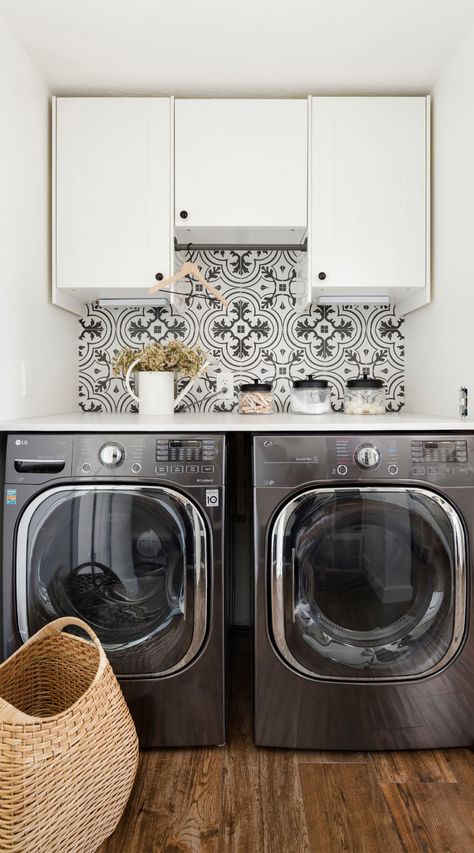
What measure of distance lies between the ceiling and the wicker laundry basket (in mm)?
1865

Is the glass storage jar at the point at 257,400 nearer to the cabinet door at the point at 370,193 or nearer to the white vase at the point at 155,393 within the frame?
the white vase at the point at 155,393

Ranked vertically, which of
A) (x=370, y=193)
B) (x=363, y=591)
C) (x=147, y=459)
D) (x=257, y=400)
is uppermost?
(x=370, y=193)

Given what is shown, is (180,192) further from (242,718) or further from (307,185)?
(242,718)

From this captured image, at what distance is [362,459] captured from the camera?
1.61 metres

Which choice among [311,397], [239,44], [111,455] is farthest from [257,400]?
[239,44]

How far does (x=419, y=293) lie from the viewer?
7.06 feet

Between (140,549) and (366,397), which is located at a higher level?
(366,397)

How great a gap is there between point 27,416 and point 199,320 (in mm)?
886

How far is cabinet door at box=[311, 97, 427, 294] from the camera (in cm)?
206

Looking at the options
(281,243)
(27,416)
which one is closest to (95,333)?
(27,416)

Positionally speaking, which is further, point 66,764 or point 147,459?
point 147,459

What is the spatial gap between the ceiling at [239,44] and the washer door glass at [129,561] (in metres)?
1.49

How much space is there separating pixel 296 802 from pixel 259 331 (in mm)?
1751

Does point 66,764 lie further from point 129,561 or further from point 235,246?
point 235,246
